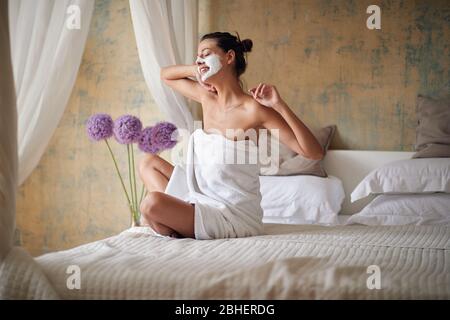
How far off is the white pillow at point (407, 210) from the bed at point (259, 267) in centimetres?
60

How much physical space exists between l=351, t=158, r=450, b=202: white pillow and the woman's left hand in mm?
881

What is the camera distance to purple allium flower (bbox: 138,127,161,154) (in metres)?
3.33

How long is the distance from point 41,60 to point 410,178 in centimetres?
186

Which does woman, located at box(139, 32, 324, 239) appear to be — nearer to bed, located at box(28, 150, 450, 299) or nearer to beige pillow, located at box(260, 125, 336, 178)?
bed, located at box(28, 150, 450, 299)

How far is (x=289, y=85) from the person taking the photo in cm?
374

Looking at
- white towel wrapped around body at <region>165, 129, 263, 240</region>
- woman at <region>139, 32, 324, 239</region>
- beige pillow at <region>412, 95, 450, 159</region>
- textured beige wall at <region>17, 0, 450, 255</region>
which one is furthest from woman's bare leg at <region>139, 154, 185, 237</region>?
beige pillow at <region>412, 95, 450, 159</region>

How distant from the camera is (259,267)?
Answer: 5.56ft

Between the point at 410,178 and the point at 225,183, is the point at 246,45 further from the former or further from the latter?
the point at 410,178

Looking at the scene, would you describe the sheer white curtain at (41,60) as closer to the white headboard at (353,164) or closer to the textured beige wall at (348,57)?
the textured beige wall at (348,57)

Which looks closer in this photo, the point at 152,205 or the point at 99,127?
the point at 152,205

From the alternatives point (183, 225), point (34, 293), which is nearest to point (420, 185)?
point (183, 225)

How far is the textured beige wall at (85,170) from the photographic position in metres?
4.05

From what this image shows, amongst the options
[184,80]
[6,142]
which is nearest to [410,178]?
[184,80]

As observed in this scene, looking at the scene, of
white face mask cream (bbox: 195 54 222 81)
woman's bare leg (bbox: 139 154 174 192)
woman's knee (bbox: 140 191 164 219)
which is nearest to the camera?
woman's knee (bbox: 140 191 164 219)
